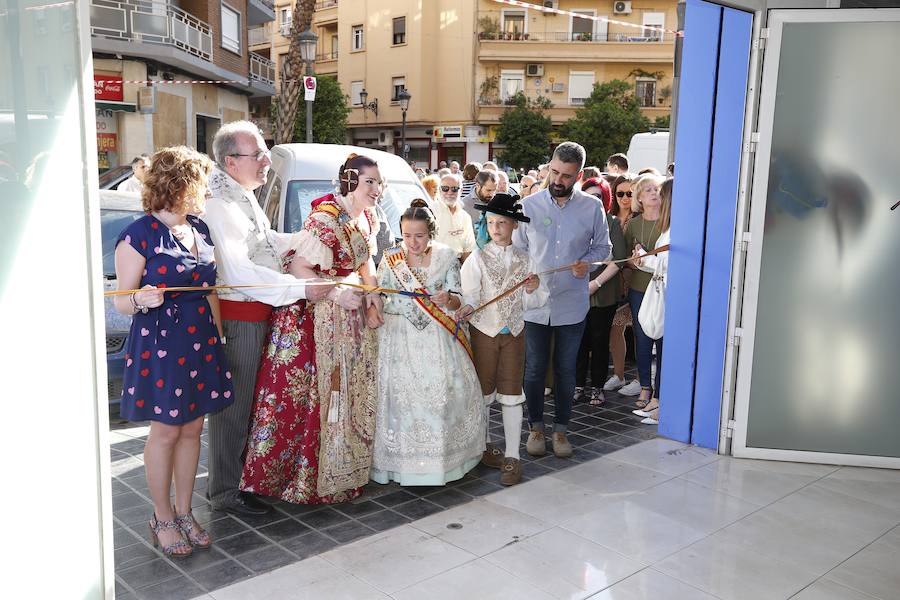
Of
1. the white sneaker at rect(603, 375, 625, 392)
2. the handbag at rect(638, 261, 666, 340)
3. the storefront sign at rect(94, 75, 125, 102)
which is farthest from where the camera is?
the storefront sign at rect(94, 75, 125, 102)

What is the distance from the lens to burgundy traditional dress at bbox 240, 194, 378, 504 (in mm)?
4105

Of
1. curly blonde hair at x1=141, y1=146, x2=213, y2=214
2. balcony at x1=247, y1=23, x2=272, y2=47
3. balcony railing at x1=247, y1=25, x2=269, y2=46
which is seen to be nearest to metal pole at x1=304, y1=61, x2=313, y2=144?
curly blonde hair at x1=141, y1=146, x2=213, y2=214

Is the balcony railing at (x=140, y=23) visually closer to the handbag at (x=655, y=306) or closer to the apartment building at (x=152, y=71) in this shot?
the apartment building at (x=152, y=71)

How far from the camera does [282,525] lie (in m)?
4.02

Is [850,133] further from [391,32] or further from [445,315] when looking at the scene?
[391,32]

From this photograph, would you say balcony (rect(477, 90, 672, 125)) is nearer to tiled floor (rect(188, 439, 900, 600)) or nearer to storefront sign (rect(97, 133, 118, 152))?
storefront sign (rect(97, 133, 118, 152))

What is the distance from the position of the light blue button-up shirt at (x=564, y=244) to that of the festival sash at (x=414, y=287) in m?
0.87

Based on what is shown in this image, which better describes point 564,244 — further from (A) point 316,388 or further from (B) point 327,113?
(B) point 327,113

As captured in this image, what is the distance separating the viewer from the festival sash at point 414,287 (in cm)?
438

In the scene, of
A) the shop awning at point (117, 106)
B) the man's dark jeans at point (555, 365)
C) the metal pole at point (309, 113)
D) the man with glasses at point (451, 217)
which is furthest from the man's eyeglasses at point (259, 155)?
the shop awning at point (117, 106)

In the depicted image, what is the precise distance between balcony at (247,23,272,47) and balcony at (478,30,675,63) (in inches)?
568

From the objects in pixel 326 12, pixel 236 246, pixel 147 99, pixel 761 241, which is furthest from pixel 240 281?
pixel 326 12

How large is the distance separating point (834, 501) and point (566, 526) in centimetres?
164

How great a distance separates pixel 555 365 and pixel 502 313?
80 centimetres
